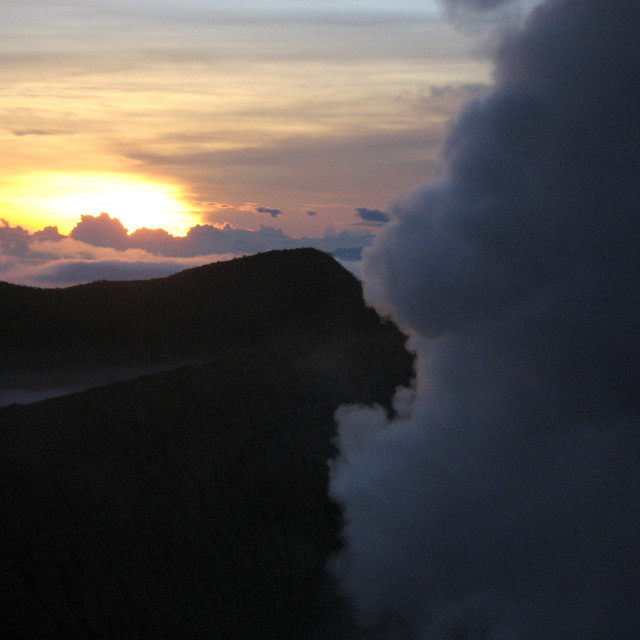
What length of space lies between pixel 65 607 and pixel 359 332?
28.3 meters

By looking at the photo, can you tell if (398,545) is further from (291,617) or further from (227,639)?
(227,639)

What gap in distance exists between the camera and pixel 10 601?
22.7m

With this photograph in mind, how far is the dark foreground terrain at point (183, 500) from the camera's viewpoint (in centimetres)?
2380

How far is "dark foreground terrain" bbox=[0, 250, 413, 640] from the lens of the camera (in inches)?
937

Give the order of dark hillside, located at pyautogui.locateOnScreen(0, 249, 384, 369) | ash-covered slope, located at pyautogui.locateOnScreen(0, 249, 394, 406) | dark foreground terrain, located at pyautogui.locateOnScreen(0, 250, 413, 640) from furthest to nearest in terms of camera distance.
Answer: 1. dark hillside, located at pyautogui.locateOnScreen(0, 249, 384, 369)
2. ash-covered slope, located at pyautogui.locateOnScreen(0, 249, 394, 406)
3. dark foreground terrain, located at pyautogui.locateOnScreen(0, 250, 413, 640)

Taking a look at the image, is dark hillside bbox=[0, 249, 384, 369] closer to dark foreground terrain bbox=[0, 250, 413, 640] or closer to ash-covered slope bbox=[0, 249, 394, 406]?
ash-covered slope bbox=[0, 249, 394, 406]

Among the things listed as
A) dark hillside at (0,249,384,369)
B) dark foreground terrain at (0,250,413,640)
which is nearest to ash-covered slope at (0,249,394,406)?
dark hillside at (0,249,384,369)

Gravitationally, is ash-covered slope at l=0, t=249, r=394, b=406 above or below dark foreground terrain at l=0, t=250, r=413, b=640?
above

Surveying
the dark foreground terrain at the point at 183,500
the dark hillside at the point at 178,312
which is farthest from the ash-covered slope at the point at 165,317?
the dark foreground terrain at the point at 183,500

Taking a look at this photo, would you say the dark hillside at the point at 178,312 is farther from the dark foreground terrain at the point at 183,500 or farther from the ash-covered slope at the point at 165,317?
the dark foreground terrain at the point at 183,500

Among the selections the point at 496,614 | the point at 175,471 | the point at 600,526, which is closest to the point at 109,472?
the point at 175,471

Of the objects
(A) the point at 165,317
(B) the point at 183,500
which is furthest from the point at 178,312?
(B) the point at 183,500

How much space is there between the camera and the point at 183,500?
27.2m

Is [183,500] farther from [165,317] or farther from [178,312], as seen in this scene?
[178,312]
